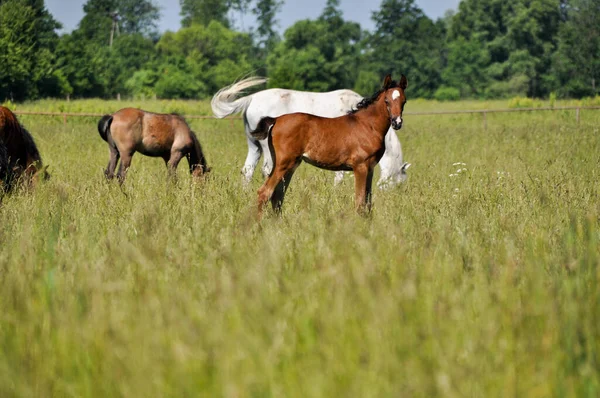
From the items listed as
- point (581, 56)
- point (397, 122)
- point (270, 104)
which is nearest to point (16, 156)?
point (270, 104)

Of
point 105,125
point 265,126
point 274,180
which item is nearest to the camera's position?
point 274,180

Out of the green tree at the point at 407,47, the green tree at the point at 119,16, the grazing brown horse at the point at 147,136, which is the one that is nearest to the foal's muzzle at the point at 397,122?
the grazing brown horse at the point at 147,136

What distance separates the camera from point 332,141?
7160 millimetres

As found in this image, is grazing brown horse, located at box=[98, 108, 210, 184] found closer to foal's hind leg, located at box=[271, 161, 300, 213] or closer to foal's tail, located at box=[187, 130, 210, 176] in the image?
foal's tail, located at box=[187, 130, 210, 176]

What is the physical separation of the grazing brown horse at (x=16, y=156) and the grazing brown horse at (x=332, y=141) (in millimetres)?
2568

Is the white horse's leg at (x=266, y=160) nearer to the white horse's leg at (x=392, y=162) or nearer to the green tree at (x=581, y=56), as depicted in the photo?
the white horse's leg at (x=392, y=162)

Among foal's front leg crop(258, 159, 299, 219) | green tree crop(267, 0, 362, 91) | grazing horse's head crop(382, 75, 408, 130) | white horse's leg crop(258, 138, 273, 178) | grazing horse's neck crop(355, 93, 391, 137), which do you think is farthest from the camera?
green tree crop(267, 0, 362, 91)

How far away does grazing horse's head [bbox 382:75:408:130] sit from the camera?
7.08 meters

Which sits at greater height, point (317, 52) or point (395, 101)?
point (317, 52)

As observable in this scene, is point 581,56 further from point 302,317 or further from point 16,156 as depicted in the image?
point 302,317

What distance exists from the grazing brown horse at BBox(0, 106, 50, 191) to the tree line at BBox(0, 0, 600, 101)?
128 ft

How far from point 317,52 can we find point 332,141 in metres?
71.1

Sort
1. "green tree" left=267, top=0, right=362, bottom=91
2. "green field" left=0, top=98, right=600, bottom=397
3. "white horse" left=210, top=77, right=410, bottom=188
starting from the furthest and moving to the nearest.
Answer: "green tree" left=267, top=0, right=362, bottom=91
"white horse" left=210, top=77, right=410, bottom=188
"green field" left=0, top=98, right=600, bottom=397

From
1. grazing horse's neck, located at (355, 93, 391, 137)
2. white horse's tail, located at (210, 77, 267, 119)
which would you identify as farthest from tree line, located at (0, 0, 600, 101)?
grazing horse's neck, located at (355, 93, 391, 137)
